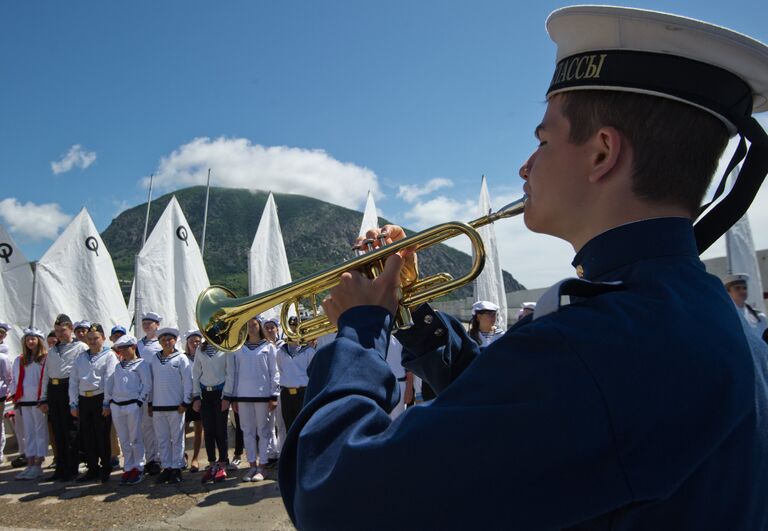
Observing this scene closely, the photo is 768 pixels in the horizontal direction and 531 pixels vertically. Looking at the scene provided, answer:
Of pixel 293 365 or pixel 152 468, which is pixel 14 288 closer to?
pixel 152 468

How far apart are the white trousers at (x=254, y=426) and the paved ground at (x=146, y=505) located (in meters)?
0.40

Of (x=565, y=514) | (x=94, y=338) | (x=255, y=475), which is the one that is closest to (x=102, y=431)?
(x=94, y=338)

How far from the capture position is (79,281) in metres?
14.0

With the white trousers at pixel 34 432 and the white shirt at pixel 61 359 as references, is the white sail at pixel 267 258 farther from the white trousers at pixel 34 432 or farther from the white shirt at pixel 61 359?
the white trousers at pixel 34 432

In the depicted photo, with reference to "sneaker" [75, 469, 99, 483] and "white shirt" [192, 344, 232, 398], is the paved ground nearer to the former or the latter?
"sneaker" [75, 469, 99, 483]

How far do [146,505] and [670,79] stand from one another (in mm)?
7792

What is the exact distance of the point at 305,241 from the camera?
558 feet

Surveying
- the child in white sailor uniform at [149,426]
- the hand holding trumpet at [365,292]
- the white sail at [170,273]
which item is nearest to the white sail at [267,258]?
the white sail at [170,273]

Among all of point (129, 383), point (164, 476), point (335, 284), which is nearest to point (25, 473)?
point (129, 383)

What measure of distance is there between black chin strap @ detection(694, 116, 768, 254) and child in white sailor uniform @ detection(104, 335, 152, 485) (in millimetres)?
8967

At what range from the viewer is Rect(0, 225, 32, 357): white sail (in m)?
13.6

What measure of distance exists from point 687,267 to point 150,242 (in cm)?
1672

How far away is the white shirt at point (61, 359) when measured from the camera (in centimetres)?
937

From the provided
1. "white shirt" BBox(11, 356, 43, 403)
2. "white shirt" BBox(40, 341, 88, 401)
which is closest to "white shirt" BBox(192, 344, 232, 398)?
"white shirt" BBox(40, 341, 88, 401)
